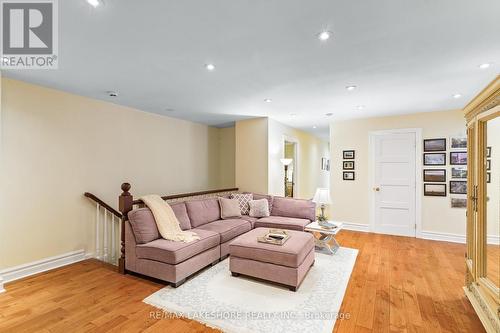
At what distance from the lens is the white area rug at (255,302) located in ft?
6.70

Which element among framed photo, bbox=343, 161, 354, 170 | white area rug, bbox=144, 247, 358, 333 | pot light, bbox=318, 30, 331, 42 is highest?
pot light, bbox=318, 30, 331, 42

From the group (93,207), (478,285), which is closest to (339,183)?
(478,285)

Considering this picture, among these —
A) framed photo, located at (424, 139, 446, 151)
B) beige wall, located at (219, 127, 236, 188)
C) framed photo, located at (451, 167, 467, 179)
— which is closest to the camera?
framed photo, located at (451, 167, 467, 179)

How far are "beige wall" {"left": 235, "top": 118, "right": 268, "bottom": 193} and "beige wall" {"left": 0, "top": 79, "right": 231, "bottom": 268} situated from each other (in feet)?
5.46

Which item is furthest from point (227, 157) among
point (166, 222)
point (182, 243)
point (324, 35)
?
point (324, 35)

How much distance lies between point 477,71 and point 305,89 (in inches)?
75.6

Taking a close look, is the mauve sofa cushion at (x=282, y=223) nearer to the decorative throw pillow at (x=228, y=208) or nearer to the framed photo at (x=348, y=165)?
the decorative throw pillow at (x=228, y=208)

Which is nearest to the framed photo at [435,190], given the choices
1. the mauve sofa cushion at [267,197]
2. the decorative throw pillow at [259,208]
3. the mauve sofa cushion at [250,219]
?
the mauve sofa cushion at [267,197]

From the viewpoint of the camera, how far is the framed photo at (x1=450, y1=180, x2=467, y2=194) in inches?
173

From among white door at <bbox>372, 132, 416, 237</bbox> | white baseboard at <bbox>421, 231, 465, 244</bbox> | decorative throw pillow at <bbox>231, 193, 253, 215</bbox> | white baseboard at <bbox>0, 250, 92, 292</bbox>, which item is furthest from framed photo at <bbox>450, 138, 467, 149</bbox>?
white baseboard at <bbox>0, 250, 92, 292</bbox>

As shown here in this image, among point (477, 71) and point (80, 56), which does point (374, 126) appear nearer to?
point (477, 71)

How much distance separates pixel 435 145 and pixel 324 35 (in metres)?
4.10

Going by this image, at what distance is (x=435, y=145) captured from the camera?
4594mm

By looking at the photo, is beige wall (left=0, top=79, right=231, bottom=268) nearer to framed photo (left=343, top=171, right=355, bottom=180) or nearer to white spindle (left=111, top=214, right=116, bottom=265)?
white spindle (left=111, top=214, right=116, bottom=265)
